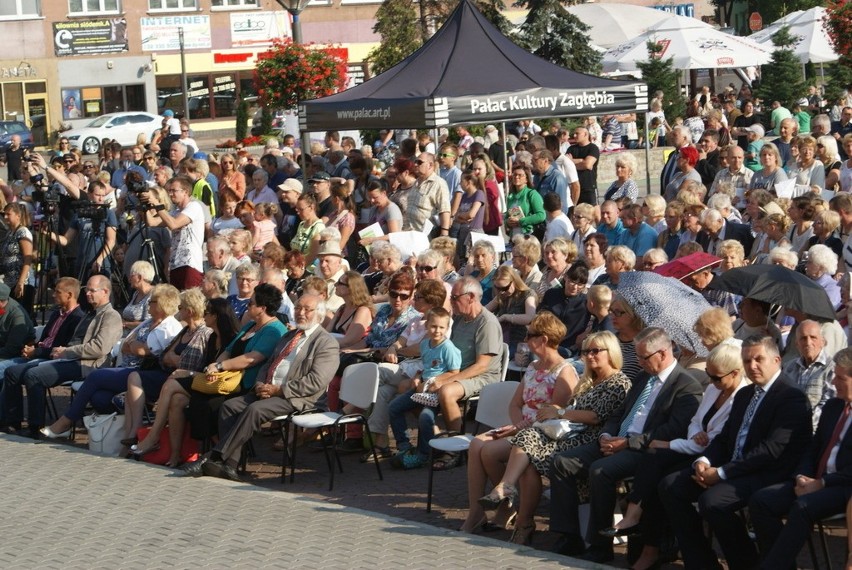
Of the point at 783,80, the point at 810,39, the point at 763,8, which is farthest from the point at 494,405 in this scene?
the point at 763,8

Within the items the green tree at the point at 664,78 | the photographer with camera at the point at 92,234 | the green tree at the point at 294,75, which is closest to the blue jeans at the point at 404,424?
the photographer with camera at the point at 92,234

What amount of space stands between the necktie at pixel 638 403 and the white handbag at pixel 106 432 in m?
4.72

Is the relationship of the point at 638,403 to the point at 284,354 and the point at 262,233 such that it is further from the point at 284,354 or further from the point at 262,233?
the point at 262,233

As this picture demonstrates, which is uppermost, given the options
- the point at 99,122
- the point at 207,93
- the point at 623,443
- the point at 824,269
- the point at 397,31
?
the point at 397,31

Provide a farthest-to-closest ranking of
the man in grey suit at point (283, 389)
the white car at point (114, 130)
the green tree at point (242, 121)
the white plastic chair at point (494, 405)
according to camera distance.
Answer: the white car at point (114, 130) → the green tree at point (242, 121) → the man in grey suit at point (283, 389) → the white plastic chair at point (494, 405)

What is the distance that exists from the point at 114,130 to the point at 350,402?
37264 millimetres

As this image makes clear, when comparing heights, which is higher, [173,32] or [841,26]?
[173,32]

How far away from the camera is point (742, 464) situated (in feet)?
23.0

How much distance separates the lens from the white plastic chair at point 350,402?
9.56m

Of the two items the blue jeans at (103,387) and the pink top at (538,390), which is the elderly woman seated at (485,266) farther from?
the blue jeans at (103,387)

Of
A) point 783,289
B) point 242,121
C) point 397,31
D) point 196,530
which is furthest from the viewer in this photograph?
point 397,31

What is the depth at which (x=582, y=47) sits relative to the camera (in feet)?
124

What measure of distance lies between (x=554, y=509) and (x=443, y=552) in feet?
2.21

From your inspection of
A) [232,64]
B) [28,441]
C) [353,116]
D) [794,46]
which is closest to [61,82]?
[232,64]
